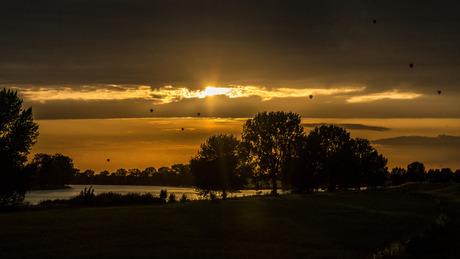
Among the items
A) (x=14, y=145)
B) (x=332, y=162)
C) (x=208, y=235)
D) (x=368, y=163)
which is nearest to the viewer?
(x=208, y=235)

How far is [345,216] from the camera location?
40.7 meters

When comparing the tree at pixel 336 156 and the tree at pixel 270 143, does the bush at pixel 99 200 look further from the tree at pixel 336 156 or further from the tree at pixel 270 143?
the tree at pixel 336 156

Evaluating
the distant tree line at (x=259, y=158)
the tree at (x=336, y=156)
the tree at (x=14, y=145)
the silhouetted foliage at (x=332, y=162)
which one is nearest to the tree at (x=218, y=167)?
the distant tree line at (x=259, y=158)

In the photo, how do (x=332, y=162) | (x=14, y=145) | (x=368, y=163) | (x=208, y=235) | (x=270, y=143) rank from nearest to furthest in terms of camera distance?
(x=208, y=235), (x=14, y=145), (x=270, y=143), (x=332, y=162), (x=368, y=163)

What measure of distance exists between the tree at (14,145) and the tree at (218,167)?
132 ft

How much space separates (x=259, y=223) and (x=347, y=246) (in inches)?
465

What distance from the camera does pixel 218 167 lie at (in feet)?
314

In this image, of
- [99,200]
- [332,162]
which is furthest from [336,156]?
[99,200]

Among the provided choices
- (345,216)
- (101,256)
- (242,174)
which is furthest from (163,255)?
(242,174)

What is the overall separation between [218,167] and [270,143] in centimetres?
1320

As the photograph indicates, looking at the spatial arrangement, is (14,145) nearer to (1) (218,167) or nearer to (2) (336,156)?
(1) (218,167)

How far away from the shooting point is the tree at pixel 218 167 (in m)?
94.7

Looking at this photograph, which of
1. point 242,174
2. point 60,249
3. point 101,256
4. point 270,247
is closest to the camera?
point 101,256

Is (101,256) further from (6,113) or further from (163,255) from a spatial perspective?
(6,113)
